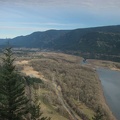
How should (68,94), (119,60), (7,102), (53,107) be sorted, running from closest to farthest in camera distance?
(7,102), (53,107), (68,94), (119,60)

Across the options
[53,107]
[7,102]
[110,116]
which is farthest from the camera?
[53,107]

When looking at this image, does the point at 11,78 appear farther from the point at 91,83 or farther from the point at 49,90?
the point at 91,83

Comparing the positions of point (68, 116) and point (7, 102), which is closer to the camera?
point (7, 102)

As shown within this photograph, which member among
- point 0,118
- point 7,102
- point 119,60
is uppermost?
point 7,102

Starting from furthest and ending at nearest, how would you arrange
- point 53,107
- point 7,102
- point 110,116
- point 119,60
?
point 119,60 < point 53,107 < point 110,116 < point 7,102

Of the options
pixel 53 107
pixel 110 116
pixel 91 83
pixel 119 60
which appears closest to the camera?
pixel 110 116

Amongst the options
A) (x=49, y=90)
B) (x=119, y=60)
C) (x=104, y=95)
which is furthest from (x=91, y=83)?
(x=119, y=60)

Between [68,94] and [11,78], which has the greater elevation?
[11,78]

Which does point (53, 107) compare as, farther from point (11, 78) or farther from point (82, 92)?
point (11, 78)

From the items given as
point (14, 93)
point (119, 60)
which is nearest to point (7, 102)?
point (14, 93)
